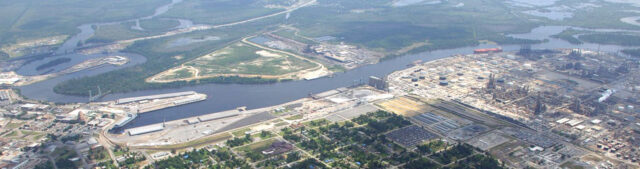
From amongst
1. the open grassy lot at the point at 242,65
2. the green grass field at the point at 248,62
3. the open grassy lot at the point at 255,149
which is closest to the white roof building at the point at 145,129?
the open grassy lot at the point at 255,149

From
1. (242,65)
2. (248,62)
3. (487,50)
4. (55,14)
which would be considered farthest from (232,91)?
(55,14)

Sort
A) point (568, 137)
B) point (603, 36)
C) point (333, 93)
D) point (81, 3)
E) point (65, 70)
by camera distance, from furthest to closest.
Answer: point (81, 3), point (603, 36), point (65, 70), point (333, 93), point (568, 137)

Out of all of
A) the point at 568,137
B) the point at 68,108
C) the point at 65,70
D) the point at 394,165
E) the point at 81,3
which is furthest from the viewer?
the point at 81,3

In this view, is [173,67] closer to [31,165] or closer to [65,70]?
[65,70]

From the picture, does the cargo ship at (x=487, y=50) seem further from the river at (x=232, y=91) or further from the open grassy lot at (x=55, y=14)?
the open grassy lot at (x=55, y=14)

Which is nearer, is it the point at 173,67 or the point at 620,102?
the point at 620,102

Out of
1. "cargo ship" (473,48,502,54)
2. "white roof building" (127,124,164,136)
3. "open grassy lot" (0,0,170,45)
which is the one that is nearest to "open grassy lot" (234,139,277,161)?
"white roof building" (127,124,164,136)

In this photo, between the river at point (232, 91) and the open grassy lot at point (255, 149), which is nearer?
the open grassy lot at point (255, 149)

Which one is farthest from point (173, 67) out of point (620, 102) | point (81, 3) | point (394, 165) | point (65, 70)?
point (81, 3)
